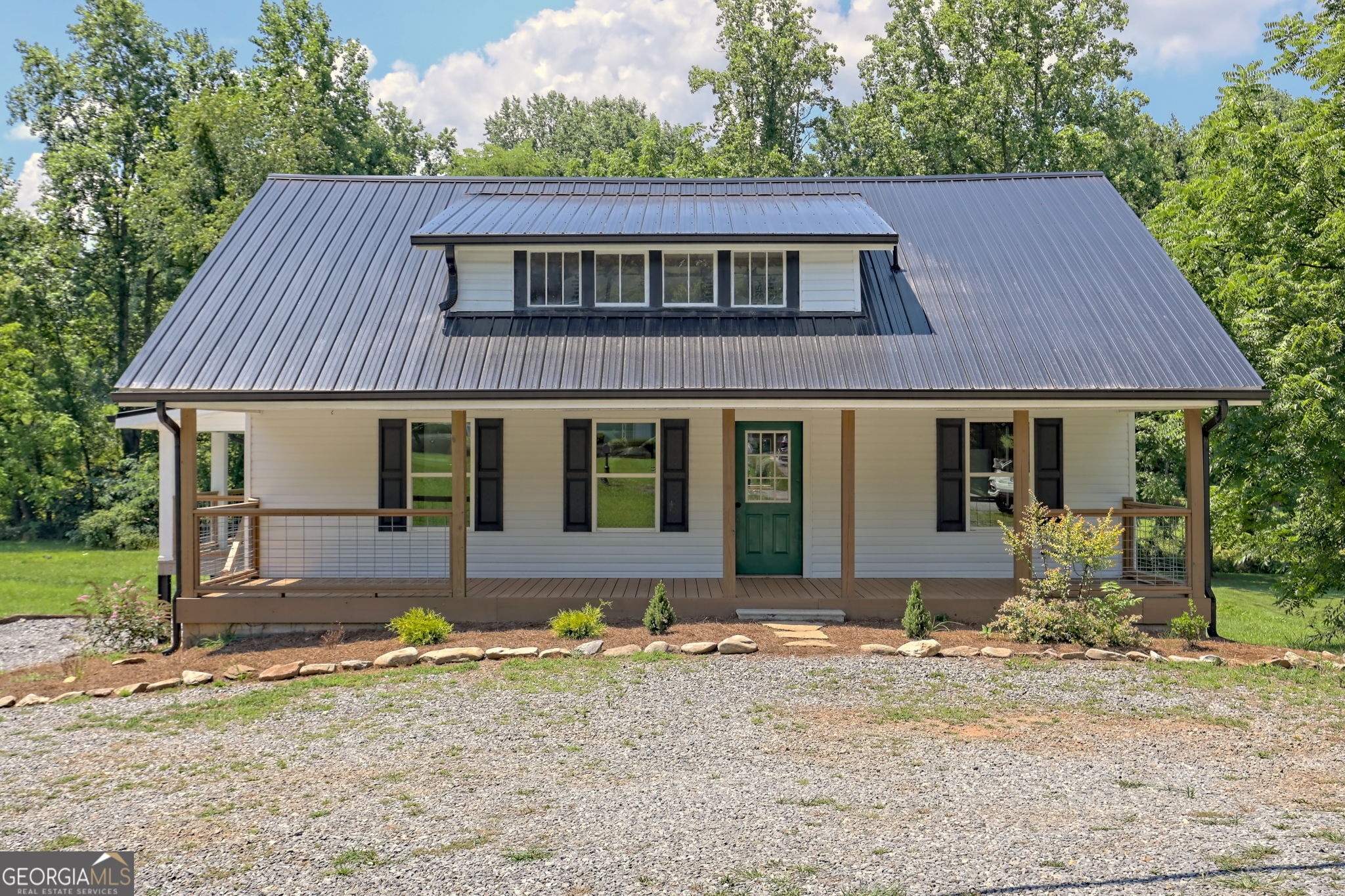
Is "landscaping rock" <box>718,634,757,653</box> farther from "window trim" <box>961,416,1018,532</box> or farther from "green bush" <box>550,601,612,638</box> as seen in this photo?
"window trim" <box>961,416,1018,532</box>

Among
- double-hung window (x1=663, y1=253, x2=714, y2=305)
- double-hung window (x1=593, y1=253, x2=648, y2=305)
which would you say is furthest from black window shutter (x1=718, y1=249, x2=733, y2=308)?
double-hung window (x1=593, y1=253, x2=648, y2=305)

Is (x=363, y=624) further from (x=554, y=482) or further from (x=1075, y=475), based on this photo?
(x=1075, y=475)

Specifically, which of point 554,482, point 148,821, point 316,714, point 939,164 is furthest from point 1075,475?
point 939,164

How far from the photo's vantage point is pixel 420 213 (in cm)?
1534

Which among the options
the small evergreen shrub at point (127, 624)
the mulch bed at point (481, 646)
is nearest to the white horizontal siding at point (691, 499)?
the small evergreen shrub at point (127, 624)

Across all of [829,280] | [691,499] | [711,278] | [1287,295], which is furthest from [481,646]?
[1287,295]

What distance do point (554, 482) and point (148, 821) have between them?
8.25 m

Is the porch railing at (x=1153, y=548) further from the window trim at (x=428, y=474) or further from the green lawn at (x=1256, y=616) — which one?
the window trim at (x=428, y=474)

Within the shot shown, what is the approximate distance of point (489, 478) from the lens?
529 inches

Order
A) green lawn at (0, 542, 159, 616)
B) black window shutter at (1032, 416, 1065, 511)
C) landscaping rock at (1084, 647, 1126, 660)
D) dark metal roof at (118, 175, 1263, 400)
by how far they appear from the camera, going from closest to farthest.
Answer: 1. landscaping rock at (1084, 647, 1126, 660)
2. dark metal roof at (118, 175, 1263, 400)
3. black window shutter at (1032, 416, 1065, 511)
4. green lawn at (0, 542, 159, 616)

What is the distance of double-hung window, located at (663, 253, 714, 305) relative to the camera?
13.1m

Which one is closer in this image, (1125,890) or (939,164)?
(1125,890)

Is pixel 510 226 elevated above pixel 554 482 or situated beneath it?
elevated above

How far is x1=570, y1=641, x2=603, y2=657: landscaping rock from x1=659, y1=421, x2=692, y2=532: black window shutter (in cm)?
359
